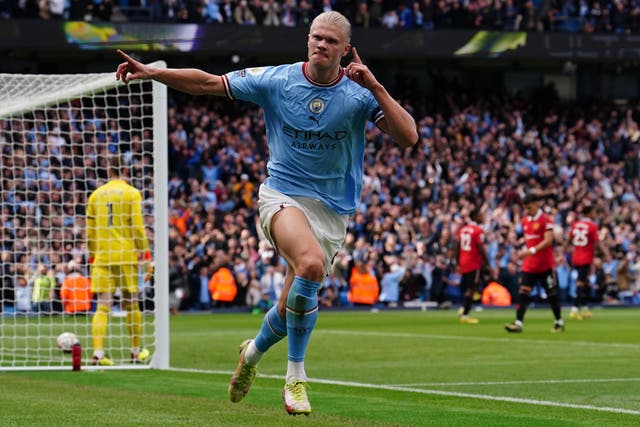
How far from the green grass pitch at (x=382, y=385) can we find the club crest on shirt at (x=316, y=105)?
1.98 meters

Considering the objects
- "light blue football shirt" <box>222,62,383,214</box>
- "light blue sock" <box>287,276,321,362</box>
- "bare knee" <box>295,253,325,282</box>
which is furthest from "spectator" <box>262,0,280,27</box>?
"bare knee" <box>295,253,325,282</box>

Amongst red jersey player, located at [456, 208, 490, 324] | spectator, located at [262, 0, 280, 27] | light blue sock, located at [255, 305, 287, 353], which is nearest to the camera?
light blue sock, located at [255, 305, 287, 353]

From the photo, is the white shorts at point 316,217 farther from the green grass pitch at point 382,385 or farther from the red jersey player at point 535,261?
the red jersey player at point 535,261

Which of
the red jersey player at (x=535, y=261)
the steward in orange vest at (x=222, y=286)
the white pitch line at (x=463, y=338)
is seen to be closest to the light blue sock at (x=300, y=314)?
the white pitch line at (x=463, y=338)

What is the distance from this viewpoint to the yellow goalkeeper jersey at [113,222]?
43.4ft

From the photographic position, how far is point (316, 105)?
791 centimetres

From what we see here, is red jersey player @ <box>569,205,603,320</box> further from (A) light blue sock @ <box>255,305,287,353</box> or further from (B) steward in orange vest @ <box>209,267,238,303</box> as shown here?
(A) light blue sock @ <box>255,305,287,353</box>

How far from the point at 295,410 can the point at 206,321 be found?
1761cm

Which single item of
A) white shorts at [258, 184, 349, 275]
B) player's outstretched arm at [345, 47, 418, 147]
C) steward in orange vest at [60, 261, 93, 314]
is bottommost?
steward in orange vest at [60, 261, 93, 314]

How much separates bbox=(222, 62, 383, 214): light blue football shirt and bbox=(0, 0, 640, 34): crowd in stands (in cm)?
2762

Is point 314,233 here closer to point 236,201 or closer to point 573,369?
point 573,369

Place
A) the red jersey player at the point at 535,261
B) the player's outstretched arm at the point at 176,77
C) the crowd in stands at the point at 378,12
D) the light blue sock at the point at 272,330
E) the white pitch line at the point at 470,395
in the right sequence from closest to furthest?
the player's outstretched arm at the point at 176,77, the light blue sock at the point at 272,330, the white pitch line at the point at 470,395, the red jersey player at the point at 535,261, the crowd in stands at the point at 378,12

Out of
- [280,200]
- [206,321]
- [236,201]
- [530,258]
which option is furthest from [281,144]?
[236,201]

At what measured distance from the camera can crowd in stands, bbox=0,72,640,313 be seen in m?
29.8
